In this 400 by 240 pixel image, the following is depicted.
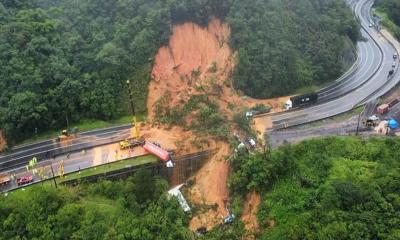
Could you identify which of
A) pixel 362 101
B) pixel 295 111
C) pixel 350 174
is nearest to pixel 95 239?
pixel 350 174

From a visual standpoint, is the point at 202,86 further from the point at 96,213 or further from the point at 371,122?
the point at 96,213

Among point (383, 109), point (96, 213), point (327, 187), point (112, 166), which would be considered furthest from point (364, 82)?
point (96, 213)

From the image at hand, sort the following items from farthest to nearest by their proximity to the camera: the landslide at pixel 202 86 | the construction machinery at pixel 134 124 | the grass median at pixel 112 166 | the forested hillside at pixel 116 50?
the forested hillside at pixel 116 50 → the construction machinery at pixel 134 124 → the landslide at pixel 202 86 → the grass median at pixel 112 166

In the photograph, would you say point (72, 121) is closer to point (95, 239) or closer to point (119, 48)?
point (119, 48)

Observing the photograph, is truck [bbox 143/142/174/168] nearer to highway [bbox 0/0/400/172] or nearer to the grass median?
the grass median

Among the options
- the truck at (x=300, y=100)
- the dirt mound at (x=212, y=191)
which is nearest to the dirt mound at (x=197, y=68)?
the truck at (x=300, y=100)

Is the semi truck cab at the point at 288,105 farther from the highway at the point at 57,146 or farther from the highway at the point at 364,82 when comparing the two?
the highway at the point at 57,146
